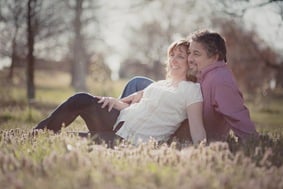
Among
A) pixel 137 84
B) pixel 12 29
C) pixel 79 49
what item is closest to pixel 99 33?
pixel 79 49

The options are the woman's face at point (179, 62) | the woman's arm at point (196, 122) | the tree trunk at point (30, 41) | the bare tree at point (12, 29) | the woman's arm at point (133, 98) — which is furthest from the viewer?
the bare tree at point (12, 29)

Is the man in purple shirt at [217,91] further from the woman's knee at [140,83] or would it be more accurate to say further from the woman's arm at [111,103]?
the woman's knee at [140,83]

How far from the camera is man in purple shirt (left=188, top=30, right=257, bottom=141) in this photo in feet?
20.1

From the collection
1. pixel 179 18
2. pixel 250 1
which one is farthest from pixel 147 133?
pixel 179 18

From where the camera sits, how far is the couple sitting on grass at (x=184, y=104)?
6141 millimetres

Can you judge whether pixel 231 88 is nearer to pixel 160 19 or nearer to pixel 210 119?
pixel 210 119

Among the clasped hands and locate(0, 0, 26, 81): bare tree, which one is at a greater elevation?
locate(0, 0, 26, 81): bare tree

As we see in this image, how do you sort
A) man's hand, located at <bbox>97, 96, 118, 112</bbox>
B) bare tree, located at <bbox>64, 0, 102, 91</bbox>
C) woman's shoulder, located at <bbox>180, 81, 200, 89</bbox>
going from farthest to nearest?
bare tree, located at <bbox>64, 0, 102, 91</bbox> < man's hand, located at <bbox>97, 96, 118, 112</bbox> < woman's shoulder, located at <bbox>180, 81, 200, 89</bbox>

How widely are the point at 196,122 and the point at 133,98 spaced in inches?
63.6

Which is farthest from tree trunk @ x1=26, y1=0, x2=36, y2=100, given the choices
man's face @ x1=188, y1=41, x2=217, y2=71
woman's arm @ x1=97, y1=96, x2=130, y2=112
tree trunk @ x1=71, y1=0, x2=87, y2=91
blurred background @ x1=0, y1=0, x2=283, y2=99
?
man's face @ x1=188, y1=41, x2=217, y2=71

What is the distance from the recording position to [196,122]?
5.79m

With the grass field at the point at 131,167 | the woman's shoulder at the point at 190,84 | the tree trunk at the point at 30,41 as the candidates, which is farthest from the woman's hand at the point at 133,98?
the tree trunk at the point at 30,41

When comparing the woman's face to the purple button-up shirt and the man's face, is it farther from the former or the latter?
the purple button-up shirt

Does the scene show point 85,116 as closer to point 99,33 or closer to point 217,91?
point 217,91
